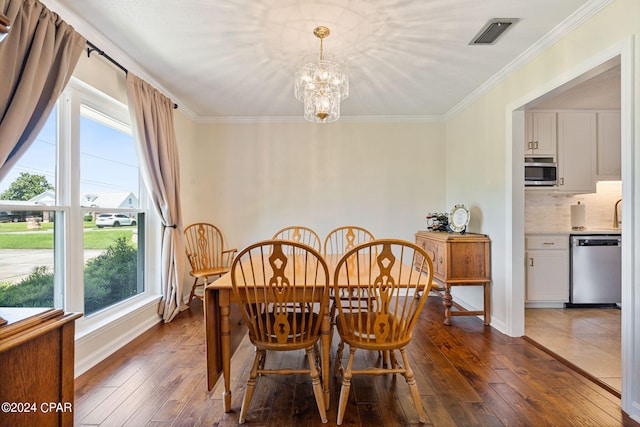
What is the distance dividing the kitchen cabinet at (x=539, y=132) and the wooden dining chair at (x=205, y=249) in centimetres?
373

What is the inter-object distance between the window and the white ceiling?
57cm

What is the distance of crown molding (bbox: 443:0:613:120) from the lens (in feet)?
6.73

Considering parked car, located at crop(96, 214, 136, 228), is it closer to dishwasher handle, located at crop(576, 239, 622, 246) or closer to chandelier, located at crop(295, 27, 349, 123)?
chandelier, located at crop(295, 27, 349, 123)

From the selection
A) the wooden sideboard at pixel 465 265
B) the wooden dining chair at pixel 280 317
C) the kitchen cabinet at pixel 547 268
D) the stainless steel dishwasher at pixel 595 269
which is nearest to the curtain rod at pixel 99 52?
the wooden dining chair at pixel 280 317

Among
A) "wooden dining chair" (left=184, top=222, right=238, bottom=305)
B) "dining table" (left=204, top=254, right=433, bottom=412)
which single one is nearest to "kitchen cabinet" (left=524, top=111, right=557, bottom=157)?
"dining table" (left=204, top=254, right=433, bottom=412)

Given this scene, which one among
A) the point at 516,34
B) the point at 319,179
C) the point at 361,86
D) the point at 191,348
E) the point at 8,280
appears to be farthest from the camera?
the point at 319,179

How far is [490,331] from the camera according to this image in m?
3.09

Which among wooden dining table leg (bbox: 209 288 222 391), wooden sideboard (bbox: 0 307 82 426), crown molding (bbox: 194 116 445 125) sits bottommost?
wooden dining table leg (bbox: 209 288 222 391)

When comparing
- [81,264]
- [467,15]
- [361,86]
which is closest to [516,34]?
[467,15]

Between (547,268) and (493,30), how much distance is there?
2764 mm

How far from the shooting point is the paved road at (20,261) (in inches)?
76.0

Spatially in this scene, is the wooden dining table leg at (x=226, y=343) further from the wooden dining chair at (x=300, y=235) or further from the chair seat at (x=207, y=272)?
the chair seat at (x=207, y=272)

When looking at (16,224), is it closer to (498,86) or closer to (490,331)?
(490,331)

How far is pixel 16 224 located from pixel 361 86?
3058mm
